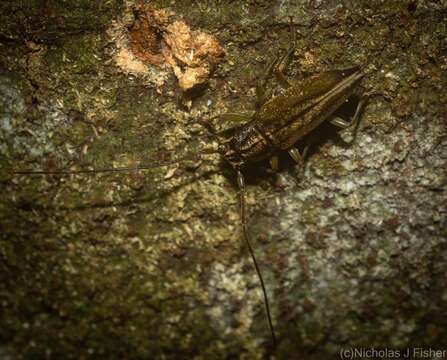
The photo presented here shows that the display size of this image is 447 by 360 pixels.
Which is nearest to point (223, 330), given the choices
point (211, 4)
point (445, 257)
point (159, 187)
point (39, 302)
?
point (159, 187)

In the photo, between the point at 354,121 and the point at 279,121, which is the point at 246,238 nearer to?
the point at 279,121

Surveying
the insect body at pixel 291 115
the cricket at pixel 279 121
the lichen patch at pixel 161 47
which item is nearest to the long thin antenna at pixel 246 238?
the cricket at pixel 279 121

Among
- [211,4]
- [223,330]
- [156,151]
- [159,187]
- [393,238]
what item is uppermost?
[211,4]

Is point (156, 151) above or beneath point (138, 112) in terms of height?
beneath

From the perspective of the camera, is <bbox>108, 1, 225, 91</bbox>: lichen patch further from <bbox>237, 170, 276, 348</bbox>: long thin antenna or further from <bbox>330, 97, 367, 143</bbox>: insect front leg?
<bbox>330, 97, 367, 143</bbox>: insect front leg

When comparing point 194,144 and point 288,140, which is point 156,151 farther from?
point 288,140

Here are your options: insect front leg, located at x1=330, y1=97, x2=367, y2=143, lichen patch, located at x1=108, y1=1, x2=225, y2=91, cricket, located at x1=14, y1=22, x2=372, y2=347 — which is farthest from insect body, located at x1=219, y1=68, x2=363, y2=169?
lichen patch, located at x1=108, y1=1, x2=225, y2=91

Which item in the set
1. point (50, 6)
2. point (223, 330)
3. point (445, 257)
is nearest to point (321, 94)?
point (445, 257)

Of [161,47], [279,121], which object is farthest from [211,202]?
[161,47]
